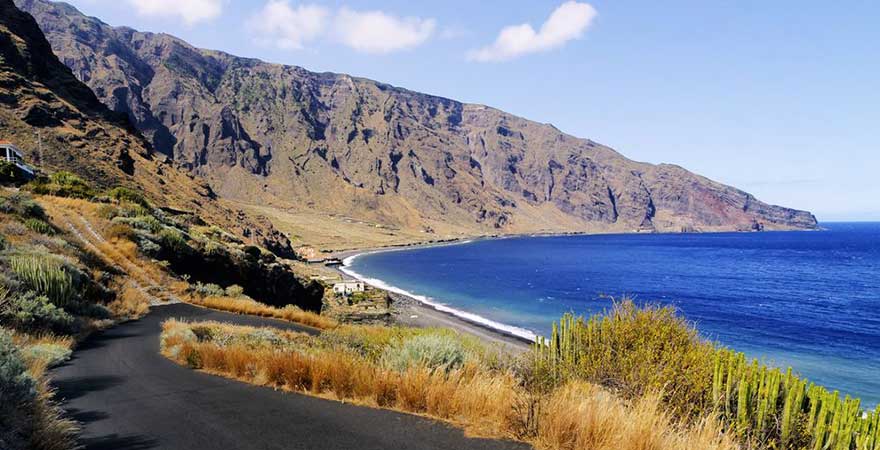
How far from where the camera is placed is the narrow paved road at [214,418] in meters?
5.68

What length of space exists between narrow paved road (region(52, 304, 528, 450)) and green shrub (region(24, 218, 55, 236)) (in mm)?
13197

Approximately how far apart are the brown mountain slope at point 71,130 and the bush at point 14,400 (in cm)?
5566

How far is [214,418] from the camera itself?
6.50 meters

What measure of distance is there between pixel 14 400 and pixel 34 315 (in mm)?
7910

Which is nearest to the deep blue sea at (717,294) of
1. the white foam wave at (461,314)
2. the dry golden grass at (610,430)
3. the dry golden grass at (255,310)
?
the white foam wave at (461,314)

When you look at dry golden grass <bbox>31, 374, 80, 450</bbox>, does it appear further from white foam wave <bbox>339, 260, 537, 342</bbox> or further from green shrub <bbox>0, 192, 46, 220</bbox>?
white foam wave <bbox>339, 260, 537, 342</bbox>

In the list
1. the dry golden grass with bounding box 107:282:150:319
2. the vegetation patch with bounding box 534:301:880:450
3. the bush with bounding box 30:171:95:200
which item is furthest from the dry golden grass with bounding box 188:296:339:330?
the bush with bounding box 30:171:95:200

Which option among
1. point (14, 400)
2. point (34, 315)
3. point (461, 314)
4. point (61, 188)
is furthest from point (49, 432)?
point (461, 314)

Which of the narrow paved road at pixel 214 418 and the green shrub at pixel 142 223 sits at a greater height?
the green shrub at pixel 142 223

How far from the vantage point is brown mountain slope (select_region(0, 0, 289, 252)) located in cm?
5400

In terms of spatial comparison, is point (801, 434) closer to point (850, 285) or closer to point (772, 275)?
point (850, 285)

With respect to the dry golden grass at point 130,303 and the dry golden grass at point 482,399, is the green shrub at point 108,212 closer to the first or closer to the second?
the dry golden grass at point 130,303

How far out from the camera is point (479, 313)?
54.3 metres

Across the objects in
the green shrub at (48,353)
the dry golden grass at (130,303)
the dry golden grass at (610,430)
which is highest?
the dry golden grass at (610,430)
